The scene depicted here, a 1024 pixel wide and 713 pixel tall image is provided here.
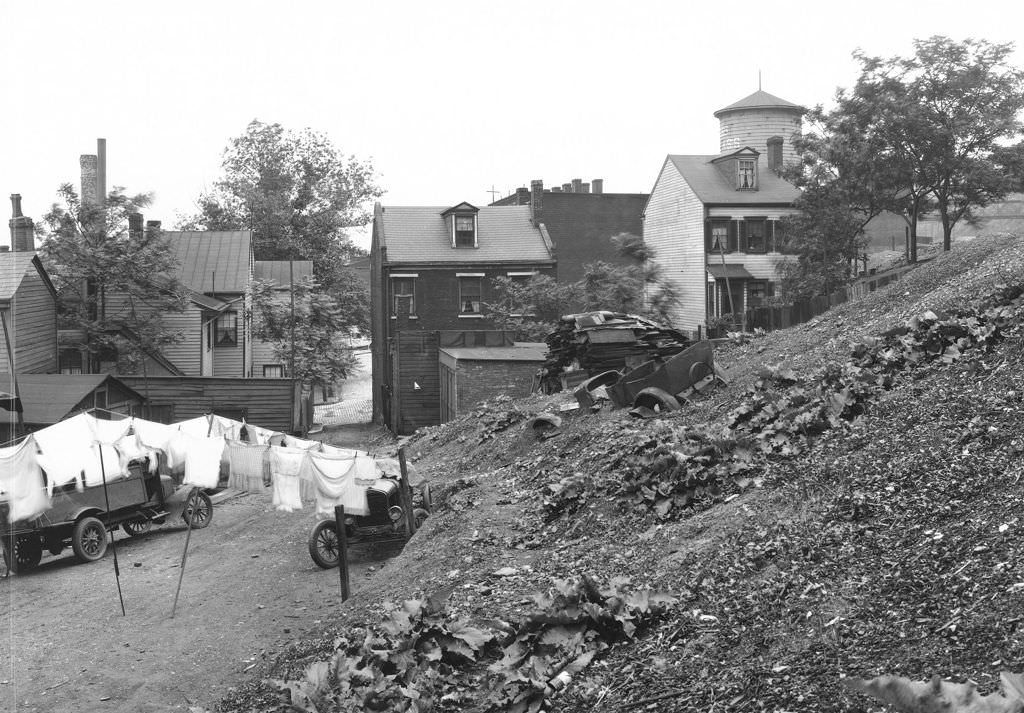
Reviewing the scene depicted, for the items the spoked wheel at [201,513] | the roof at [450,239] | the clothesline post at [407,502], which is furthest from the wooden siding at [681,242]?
the clothesline post at [407,502]

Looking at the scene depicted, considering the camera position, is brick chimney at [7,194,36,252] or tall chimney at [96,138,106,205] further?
tall chimney at [96,138,106,205]

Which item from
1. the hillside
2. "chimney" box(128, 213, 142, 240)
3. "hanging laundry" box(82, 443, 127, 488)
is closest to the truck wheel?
"hanging laundry" box(82, 443, 127, 488)

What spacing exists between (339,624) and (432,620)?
10.2ft

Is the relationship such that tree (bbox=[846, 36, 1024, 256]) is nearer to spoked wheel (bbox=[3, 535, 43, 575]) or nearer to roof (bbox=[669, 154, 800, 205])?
roof (bbox=[669, 154, 800, 205])

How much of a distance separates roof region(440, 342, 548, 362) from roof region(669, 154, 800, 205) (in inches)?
456

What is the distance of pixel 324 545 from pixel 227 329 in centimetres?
3331

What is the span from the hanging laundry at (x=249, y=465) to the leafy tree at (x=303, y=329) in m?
29.0

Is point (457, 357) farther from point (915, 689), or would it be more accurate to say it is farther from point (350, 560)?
point (915, 689)

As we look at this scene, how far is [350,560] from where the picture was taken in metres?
20.2

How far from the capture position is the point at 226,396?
41.4 metres

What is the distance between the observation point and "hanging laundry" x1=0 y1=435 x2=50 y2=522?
62.4ft

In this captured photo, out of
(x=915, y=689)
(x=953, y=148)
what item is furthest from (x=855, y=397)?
(x=953, y=148)

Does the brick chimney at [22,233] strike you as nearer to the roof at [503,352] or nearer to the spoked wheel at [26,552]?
the roof at [503,352]

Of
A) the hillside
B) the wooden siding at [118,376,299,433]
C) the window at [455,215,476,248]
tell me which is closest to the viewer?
the hillside
